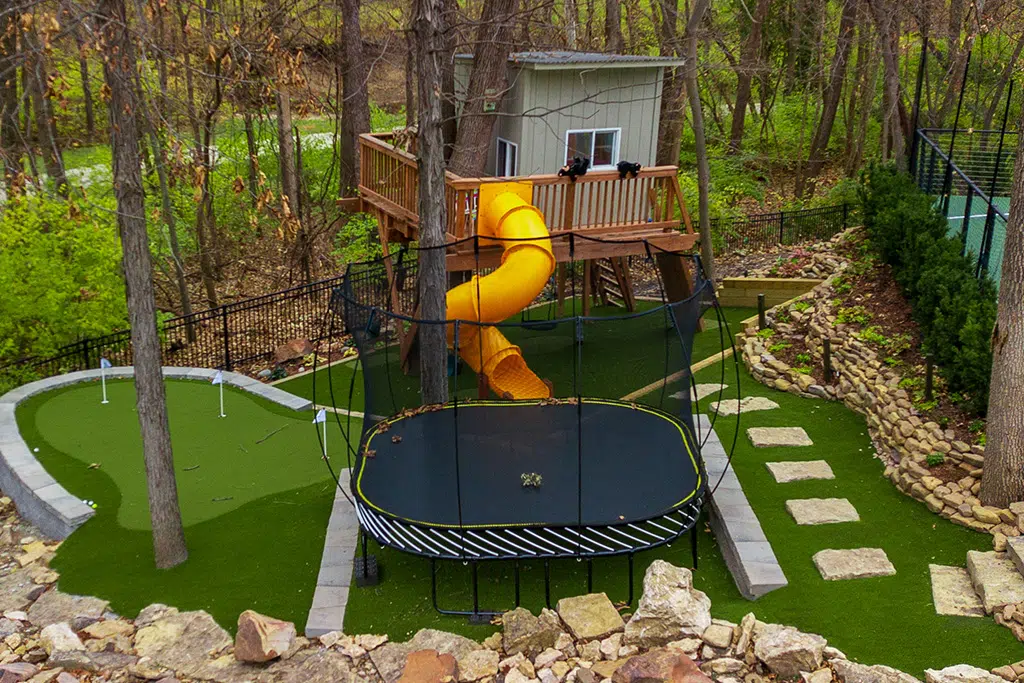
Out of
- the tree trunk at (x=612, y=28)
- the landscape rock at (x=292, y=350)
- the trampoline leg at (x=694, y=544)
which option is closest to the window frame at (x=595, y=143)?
the landscape rock at (x=292, y=350)

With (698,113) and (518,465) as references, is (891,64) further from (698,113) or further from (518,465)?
(518,465)

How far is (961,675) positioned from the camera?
599 centimetres

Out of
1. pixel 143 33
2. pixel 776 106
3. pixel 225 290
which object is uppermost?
pixel 143 33

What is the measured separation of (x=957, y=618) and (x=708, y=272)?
9647mm

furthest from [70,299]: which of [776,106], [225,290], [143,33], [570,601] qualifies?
[776,106]

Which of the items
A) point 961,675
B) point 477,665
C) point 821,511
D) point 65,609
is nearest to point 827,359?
point 821,511

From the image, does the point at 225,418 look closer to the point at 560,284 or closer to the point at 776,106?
the point at 560,284

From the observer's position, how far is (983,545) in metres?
7.76

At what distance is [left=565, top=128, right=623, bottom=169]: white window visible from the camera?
1395cm

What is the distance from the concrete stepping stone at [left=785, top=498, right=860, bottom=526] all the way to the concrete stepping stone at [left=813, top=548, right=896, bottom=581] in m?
0.56

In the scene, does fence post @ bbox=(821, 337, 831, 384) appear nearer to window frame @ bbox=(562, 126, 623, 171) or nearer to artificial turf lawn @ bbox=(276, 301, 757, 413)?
artificial turf lawn @ bbox=(276, 301, 757, 413)

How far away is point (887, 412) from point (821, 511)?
5.96ft

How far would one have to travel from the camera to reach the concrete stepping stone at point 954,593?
690cm

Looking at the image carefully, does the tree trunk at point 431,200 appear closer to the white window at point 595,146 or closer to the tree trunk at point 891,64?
the white window at point 595,146
